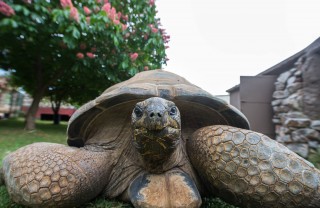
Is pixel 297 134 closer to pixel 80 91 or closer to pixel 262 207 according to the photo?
pixel 262 207

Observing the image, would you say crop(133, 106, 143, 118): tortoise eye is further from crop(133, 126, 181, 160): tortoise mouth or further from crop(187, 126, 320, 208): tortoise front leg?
crop(187, 126, 320, 208): tortoise front leg

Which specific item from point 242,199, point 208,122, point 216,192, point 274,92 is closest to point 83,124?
point 208,122

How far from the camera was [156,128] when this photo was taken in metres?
1.17

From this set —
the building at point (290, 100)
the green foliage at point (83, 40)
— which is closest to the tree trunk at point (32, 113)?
the green foliage at point (83, 40)

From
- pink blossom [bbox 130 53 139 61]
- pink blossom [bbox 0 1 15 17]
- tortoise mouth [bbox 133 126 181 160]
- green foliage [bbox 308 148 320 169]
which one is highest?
pink blossom [bbox 0 1 15 17]

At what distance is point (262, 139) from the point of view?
1.28 metres

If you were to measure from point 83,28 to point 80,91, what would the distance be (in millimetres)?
6428

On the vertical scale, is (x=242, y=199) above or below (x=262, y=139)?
below

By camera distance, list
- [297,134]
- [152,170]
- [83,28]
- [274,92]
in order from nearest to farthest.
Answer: [152,170] < [297,134] < [83,28] < [274,92]

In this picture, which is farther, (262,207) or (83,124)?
(83,124)

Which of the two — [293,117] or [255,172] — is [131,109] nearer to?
[255,172]

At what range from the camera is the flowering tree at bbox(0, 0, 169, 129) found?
4305 mm

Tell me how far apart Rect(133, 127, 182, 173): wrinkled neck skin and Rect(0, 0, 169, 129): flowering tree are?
3429 millimetres

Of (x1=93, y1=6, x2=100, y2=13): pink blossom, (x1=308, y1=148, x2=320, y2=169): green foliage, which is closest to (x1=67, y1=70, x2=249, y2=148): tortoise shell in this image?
(x1=308, y1=148, x2=320, y2=169): green foliage
